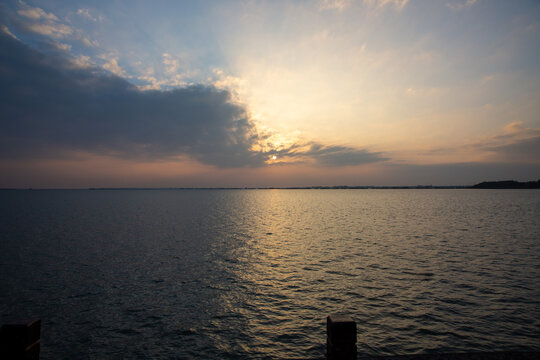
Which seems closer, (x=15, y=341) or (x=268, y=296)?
(x=15, y=341)

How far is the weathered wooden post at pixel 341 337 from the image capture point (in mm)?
7297

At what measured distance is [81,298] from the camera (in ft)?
65.8

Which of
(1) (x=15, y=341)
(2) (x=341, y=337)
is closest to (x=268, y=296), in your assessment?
(2) (x=341, y=337)

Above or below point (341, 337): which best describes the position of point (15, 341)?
above

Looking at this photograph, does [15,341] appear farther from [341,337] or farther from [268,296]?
[268,296]

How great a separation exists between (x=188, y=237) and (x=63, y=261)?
60.4 ft

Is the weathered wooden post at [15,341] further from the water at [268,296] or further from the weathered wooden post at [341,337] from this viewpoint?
the weathered wooden post at [341,337]

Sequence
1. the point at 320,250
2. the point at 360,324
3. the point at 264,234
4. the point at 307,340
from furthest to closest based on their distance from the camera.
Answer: the point at 264,234, the point at 320,250, the point at 360,324, the point at 307,340

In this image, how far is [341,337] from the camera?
24.0 feet

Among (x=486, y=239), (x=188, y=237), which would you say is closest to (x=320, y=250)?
(x=188, y=237)

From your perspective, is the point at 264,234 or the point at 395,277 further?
the point at 264,234

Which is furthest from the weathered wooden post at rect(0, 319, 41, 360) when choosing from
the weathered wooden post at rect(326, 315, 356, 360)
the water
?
the weathered wooden post at rect(326, 315, 356, 360)

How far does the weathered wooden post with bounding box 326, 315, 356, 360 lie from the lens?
23.9ft

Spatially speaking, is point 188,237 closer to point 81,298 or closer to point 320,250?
point 320,250
